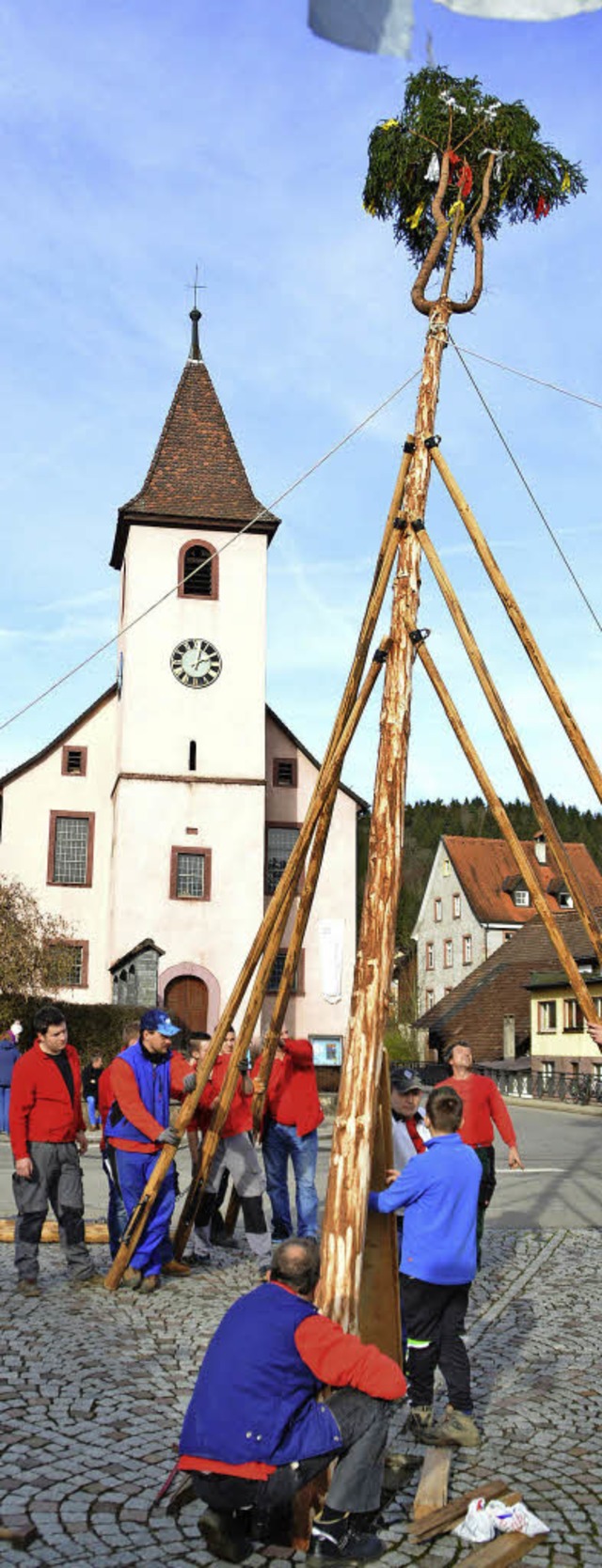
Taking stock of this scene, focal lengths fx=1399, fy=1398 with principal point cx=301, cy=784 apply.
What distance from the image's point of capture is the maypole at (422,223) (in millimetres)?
7344

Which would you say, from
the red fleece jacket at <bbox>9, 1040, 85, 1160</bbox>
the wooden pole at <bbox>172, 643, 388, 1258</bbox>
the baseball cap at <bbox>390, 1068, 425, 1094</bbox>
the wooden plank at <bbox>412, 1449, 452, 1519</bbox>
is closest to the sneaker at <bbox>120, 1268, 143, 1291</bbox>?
the wooden pole at <bbox>172, 643, 388, 1258</bbox>

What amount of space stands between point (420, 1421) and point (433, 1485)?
0.87 metres

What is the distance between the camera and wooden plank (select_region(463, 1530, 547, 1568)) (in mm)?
4483

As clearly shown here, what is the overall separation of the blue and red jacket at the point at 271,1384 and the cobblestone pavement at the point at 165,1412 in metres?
0.46

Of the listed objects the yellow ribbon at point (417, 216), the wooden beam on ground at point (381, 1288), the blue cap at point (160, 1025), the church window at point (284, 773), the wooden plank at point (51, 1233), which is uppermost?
the church window at point (284, 773)

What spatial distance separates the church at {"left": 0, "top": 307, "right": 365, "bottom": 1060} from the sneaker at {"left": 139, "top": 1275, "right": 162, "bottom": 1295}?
23.1 meters

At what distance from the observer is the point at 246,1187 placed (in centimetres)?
1014

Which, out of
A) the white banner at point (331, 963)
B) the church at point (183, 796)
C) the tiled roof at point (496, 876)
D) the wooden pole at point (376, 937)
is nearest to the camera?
the wooden pole at point (376, 937)

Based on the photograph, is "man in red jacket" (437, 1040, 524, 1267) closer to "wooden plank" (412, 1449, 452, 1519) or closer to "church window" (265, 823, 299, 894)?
"wooden plank" (412, 1449, 452, 1519)

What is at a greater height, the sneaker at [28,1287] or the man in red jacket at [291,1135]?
the man in red jacket at [291,1135]

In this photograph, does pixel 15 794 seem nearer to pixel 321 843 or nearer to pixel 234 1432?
pixel 321 843

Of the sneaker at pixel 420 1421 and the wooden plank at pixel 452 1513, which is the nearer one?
the wooden plank at pixel 452 1513

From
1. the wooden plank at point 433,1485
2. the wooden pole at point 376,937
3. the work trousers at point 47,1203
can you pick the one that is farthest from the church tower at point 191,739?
the wooden plank at point 433,1485

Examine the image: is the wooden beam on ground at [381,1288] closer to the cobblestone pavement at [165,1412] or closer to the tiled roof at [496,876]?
the cobblestone pavement at [165,1412]
